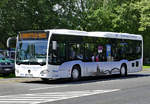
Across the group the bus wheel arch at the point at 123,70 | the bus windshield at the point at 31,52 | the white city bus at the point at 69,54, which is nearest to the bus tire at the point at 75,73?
the white city bus at the point at 69,54

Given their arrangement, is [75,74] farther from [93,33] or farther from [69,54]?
[93,33]

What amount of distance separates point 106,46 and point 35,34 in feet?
19.1

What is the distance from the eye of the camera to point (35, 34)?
2086 centimetres

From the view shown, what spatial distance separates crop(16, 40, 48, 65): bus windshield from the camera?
2022 centimetres

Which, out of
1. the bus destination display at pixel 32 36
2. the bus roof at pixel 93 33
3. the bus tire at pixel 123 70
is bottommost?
the bus tire at pixel 123 70

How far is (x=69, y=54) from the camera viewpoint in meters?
21.5

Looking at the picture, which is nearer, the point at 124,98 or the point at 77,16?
the point at 124,98

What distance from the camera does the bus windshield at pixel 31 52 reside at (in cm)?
2022

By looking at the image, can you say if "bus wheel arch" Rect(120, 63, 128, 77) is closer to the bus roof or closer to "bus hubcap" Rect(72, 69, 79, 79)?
the bus roof

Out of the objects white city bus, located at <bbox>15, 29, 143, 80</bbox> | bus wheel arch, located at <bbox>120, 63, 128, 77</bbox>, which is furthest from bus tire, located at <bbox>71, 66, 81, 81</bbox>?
bus wheel arch, located at <bbox>120, 63, 128, 77</bbox>

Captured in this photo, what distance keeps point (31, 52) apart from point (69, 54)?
2216 millimetres

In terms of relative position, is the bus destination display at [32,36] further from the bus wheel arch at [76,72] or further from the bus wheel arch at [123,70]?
the bus wheel arch at [123,70]

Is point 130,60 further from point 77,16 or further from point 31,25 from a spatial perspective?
point 77,16

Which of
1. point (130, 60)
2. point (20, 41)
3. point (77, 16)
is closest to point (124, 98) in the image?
point (20, 41)
